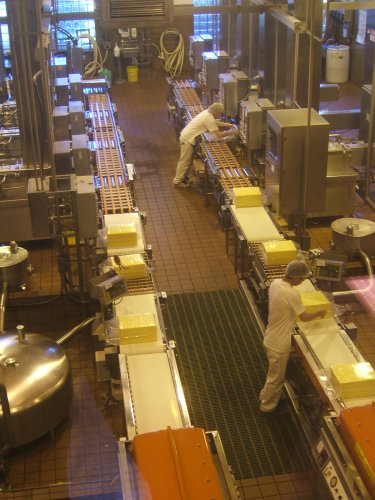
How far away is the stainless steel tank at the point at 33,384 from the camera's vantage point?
639 cm

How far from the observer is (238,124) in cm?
1277

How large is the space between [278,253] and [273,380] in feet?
5.22

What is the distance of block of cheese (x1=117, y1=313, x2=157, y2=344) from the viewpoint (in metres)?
6.48

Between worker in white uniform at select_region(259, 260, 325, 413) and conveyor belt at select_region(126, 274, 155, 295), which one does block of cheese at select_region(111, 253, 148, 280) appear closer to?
conveyor belt at select_region(126, 274, 155, 295)

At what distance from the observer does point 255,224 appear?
28.6ft

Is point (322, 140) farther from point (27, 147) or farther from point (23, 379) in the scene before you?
point (23, 379)

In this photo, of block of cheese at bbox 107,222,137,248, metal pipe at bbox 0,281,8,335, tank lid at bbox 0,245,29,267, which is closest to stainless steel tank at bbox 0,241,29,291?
tank lid at bbox 0,245,29,267

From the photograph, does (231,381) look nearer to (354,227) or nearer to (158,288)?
(158,288)

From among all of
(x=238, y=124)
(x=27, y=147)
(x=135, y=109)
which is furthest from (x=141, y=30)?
(x=27, y=147)

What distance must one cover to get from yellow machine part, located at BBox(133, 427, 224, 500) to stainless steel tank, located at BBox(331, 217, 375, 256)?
4.49m

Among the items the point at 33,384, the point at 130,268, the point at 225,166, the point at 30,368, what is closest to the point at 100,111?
the point at 225,166

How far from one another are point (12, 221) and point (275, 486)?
489 centimetres

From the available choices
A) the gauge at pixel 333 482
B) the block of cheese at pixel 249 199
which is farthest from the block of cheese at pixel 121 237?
the gauge at pixel 333 482

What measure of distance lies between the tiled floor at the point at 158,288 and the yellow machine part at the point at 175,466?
0.64 metres
